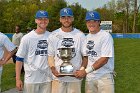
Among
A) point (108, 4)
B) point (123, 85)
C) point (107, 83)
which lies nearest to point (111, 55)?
point (107, 83)

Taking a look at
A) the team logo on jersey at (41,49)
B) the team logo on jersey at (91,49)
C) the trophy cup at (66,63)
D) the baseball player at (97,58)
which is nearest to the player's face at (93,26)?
the baseball player at (97,58)

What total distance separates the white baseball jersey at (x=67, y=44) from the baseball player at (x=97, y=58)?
0.14m

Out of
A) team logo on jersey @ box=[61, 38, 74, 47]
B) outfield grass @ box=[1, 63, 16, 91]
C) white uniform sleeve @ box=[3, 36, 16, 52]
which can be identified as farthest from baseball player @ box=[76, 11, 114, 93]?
outfield grass @ box=[1, 63, 16, 91]

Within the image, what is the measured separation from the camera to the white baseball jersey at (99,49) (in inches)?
224

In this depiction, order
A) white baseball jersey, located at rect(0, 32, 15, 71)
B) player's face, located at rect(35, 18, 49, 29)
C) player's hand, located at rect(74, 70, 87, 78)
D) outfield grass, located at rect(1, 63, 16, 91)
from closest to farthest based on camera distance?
player's hand, located at rect(74, 70, 87, 78) → player's face, located at rect(35, 18, 49, 29) → white baseball jersey, located at rect(0, 32, 15, 71) → outfield grass, located at rect(1, 63, 16, 91)

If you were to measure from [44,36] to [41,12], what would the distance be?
0.40 meters

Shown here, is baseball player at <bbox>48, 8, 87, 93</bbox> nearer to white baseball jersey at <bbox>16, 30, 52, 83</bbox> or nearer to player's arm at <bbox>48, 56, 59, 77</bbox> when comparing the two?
player's arm at <bbox>48, 56, 59, 77</bbox>

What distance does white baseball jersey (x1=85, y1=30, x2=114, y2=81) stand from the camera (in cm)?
569

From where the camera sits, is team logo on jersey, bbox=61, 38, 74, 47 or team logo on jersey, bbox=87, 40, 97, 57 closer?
team logo on jersey, bbox=61, 38, 74, 47

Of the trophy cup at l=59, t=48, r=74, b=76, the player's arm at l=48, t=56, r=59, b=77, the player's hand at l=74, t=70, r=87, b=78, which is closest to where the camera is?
the trophy cup at l=59, t=48, r=74, b=76

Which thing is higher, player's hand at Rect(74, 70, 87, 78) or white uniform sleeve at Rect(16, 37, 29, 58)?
white uniform sleeve at Rect(16, 37, 29, 58)

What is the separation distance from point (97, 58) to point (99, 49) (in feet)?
0.48

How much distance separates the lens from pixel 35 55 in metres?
5.90

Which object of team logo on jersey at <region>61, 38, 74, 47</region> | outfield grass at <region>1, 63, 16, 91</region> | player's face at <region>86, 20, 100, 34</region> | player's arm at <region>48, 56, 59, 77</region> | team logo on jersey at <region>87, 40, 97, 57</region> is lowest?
outfield grass at <region>1, 63, 16, 91</region>
